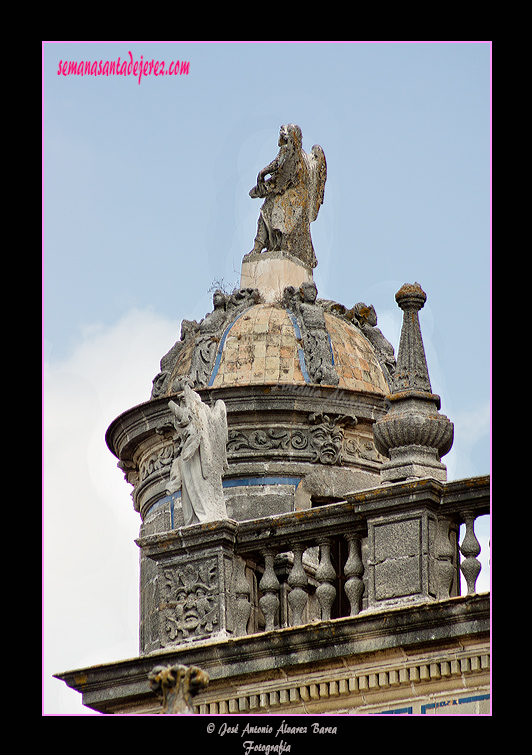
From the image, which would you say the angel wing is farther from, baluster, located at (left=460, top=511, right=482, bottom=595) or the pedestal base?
baluster, located at (left=460, top=511, right=482, bottom=595)

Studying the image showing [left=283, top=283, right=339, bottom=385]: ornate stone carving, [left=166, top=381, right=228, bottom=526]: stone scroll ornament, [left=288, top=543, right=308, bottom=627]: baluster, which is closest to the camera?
[left=288, top=543, right=308, bottom=627]: baluster

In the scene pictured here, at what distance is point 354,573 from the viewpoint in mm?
17312

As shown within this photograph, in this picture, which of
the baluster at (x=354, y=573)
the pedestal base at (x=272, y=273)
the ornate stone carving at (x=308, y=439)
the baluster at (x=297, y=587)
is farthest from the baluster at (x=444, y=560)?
the pedestal base at (x=272, y=273)

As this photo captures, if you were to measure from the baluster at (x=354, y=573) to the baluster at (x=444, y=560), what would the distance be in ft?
2.49

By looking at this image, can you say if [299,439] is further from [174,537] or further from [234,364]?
[174,537]

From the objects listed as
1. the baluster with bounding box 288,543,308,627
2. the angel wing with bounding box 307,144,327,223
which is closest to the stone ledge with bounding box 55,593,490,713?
the baluster with bounding box 288,543,308,627

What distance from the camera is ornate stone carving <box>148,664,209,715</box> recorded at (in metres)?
13.7

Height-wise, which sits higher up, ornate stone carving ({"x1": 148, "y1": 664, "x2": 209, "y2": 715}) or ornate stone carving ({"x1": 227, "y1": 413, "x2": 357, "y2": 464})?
ornate stone carving ({"x1": 227, "y1": 413, "x2": 357, "y2": 464})

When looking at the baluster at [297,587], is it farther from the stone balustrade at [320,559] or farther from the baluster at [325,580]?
the baluster at [325,580]

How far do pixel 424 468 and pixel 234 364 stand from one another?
6005 millimetres

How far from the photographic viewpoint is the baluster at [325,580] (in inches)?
684

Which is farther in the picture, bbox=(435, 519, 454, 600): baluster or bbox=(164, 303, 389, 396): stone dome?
bbox=(164, 303, 389, 396): stone dome
